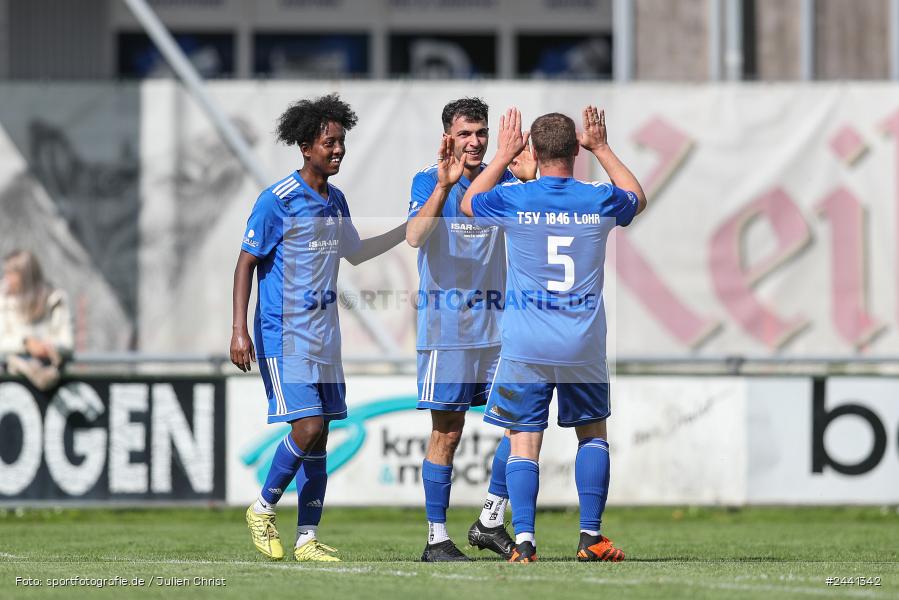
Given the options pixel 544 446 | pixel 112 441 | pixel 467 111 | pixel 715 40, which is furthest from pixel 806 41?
pixel 467 111

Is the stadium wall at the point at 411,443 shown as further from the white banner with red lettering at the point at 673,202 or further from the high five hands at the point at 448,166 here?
the high five hands at the point at 448,166

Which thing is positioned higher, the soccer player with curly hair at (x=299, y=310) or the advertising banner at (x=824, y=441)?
the soccer player with curly hair at (x=299, y=310)

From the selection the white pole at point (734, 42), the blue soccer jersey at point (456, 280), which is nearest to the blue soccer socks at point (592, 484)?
the blue soccer jersey at point (456, 280)

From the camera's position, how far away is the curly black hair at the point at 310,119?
8125 mm

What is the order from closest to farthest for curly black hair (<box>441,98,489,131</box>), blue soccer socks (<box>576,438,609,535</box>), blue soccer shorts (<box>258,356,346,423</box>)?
blue soccer socks (<box>576,438,609,535</box>)
blue soccer shorts (<box>258,356,346,423</box>)
curly black hair (<box>441,98,489,131</box>)

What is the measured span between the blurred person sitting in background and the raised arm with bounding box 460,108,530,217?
5293mm

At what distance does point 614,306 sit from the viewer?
13375 mm

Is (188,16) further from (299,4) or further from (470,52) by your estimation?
(470,52)

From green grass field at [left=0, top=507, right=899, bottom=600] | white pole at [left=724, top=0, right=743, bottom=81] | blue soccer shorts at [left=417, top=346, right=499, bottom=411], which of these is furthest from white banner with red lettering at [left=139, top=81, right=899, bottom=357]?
blue soccer shorts at [left=417, top=346, right=499, bottom=411]

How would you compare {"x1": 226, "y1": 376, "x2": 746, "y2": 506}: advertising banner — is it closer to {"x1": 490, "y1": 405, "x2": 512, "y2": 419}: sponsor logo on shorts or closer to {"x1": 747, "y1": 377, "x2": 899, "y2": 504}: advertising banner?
{"x1": 747, "y1": 377, "x2": 899, "y2": 504}: advertising banner

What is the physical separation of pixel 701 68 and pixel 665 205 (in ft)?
9.12

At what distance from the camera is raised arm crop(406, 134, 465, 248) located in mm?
7809

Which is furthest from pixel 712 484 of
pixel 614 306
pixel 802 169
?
pixel 802 169

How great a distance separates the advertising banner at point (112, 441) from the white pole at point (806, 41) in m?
7.44
